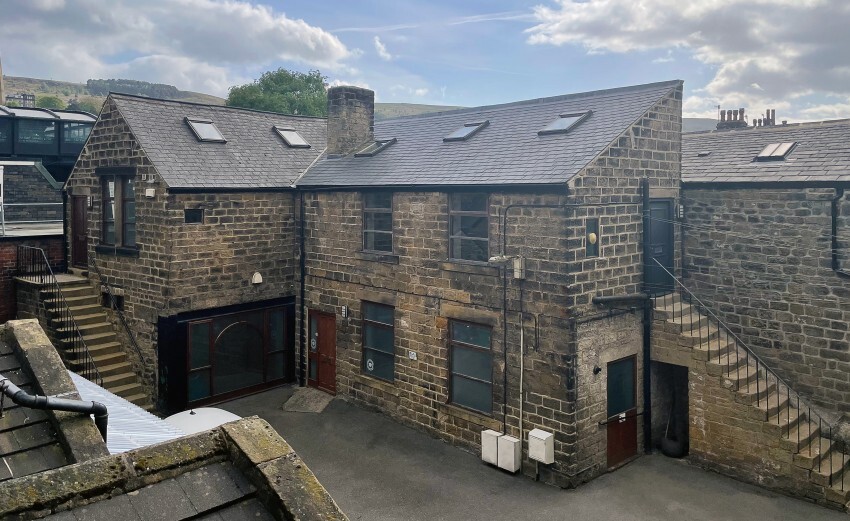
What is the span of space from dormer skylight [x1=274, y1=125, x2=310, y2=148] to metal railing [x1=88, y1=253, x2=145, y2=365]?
6.30 metres

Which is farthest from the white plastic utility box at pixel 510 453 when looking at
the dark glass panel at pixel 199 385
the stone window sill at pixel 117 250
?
the stone window sill at pixel 117 250

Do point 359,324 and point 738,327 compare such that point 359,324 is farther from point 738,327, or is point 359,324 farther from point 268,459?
point 268,459

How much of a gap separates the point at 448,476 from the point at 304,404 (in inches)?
206

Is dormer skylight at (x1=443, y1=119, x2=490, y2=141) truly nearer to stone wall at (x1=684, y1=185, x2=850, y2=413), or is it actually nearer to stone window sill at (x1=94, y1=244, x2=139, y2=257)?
stone wall at (x1=684, y1=185, x2=850, y2=413)

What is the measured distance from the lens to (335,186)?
16000 millimetres

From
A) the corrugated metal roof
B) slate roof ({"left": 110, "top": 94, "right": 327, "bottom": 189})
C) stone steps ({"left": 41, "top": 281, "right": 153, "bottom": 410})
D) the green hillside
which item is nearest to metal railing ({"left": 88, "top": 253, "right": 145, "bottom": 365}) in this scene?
stone steps ({"left": 41, "top": 281, "right": 153, "bottom": 410})

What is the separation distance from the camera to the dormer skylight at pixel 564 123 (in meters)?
13.7

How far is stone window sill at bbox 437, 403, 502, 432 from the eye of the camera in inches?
507

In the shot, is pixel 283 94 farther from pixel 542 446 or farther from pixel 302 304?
pixel 542 446

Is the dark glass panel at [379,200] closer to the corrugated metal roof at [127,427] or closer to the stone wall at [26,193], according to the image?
the corrugated metal roof at [127,427]

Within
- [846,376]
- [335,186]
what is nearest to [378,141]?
[335,186]

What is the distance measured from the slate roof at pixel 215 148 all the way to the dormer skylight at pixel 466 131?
15.5 ft

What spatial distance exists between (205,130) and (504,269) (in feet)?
32.0

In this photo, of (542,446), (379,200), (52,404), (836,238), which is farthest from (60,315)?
(836,238)
